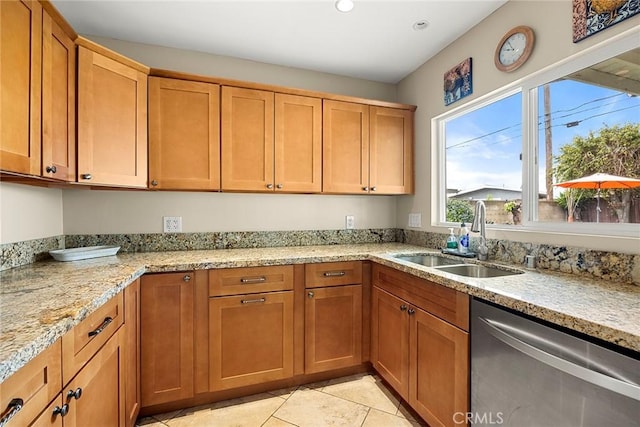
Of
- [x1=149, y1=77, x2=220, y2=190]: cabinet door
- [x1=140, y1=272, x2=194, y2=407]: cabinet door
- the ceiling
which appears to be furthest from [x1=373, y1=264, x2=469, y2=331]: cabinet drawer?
the ceiling

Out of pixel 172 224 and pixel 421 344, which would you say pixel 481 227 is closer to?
pixel 421 344

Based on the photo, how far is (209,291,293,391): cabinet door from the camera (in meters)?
1.82

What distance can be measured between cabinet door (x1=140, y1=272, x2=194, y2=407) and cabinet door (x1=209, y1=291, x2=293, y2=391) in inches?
5.2

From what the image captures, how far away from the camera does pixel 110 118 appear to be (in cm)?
178

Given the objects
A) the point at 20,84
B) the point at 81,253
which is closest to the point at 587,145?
the point at 20,84

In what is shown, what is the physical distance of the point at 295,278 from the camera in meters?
1.97

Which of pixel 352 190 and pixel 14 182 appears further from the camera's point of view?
pixel 352 190

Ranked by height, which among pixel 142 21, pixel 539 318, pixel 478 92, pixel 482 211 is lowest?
pixel 539 318

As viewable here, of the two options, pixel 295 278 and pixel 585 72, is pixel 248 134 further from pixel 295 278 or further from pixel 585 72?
pixel 585 72

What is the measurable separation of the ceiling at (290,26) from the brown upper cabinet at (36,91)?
50 cm

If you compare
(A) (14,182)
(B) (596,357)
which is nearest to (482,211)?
(B) (596,357)

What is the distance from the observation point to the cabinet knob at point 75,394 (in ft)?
3.06

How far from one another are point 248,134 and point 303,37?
0.79 meters

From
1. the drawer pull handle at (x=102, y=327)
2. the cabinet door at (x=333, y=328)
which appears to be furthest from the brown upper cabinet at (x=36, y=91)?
the cabinet door at (x=333, y=328)
